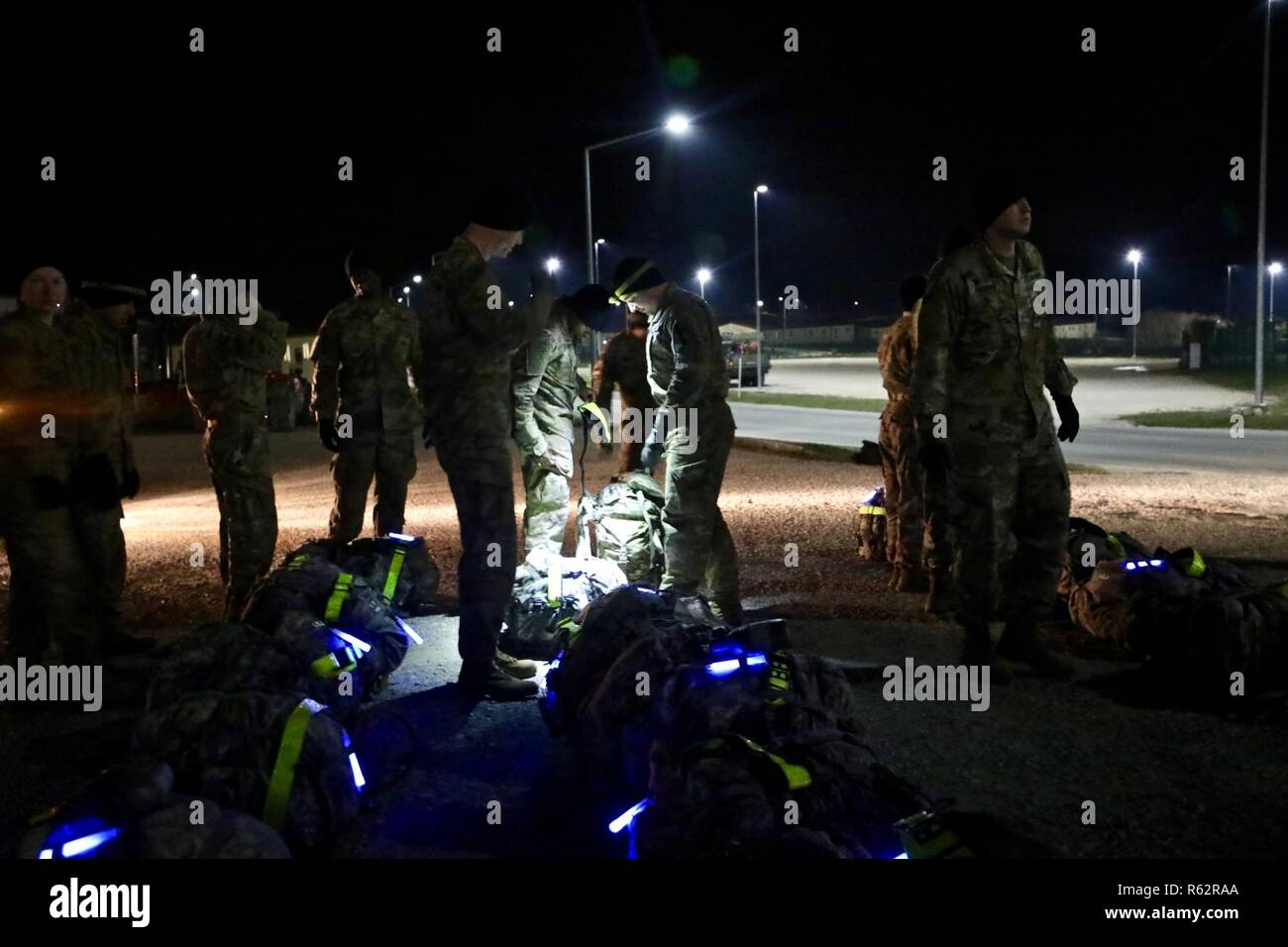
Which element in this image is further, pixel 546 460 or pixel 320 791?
pixel 546 460

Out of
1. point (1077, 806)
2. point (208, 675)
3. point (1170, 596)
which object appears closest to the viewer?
point (1077, 806)

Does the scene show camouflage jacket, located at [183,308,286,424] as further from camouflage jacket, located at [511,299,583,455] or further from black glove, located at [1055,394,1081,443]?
black glove, located at [1055,394,1081,443]

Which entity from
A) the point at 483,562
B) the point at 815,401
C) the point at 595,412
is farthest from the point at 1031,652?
the point at 815,401

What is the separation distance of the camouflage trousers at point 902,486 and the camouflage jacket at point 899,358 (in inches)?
4.5

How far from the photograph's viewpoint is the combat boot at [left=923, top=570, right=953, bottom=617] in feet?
22.6

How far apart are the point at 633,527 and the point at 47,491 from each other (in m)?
3.24

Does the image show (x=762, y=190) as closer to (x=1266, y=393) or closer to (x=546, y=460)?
(x=1266, y=393)

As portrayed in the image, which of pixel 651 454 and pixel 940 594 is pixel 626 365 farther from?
pixel 940 594

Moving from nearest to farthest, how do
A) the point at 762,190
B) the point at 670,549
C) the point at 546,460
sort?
the point at 670,549
the point at 546,460
the point at 762,190

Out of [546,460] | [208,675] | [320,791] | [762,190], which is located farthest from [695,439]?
[762,190]

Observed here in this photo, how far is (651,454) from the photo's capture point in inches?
276

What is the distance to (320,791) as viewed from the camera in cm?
361

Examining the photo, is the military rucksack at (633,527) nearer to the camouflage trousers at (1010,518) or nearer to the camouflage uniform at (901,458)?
the camouflage uniform at (901,458)
